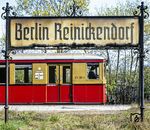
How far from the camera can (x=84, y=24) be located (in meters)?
13.3

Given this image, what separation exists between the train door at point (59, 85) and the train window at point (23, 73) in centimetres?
101

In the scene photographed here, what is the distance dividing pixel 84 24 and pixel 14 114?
4.13 meters

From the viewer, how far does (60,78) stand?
84.8ft

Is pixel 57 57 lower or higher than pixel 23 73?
higher

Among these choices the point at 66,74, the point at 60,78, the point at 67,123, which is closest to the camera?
the point at 67,123

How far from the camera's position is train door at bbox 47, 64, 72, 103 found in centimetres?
2588

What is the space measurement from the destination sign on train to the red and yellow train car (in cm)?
1231

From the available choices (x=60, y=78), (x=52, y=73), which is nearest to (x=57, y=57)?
(x=52, y=73)

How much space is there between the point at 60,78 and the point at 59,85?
37 cm

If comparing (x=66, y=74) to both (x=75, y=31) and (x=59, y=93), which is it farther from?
(x=75, y=31)

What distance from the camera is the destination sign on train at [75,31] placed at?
43.9 ft

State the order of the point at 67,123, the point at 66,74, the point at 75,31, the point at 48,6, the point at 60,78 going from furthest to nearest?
the point at 48,6
the point at 66,74
the point at 60,78
the point at 67,123
the point at 75,31

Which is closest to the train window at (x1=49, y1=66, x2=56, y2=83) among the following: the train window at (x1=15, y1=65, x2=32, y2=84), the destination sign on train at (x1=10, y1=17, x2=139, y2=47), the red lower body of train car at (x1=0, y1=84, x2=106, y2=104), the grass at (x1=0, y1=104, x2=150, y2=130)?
the red lower body of train car at (x1=0, y1=84, x2=106, y2=104)

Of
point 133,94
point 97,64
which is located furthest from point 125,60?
point 97,64
